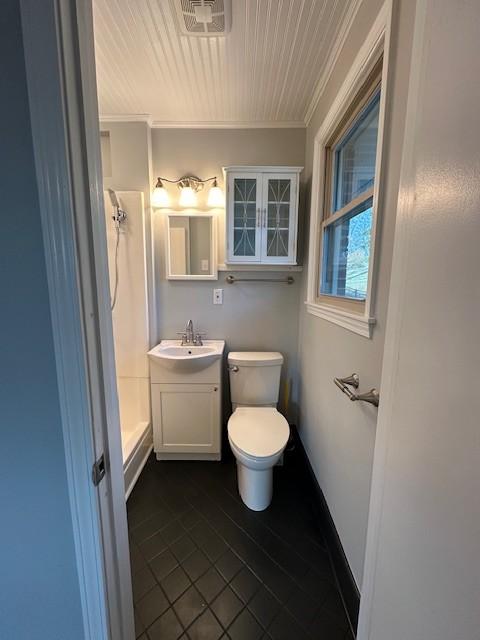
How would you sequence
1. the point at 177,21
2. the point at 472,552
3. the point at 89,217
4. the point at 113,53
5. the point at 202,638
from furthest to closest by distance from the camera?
the point at 113,53
the point at 177,21
the point at 202,638
the point at 89,217
the point at 472,552

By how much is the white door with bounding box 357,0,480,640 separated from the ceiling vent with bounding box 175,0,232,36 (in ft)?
3.18

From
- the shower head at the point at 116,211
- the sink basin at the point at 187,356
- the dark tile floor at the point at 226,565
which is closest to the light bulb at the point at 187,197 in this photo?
the shower head at the point at 116,211

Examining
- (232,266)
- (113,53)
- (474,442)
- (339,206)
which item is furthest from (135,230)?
(474,442)

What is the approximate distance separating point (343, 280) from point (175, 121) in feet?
5.64

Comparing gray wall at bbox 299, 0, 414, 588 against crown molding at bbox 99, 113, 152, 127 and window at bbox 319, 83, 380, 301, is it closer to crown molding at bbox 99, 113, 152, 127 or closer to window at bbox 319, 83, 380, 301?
window at bbox 319, 83, 380, 301

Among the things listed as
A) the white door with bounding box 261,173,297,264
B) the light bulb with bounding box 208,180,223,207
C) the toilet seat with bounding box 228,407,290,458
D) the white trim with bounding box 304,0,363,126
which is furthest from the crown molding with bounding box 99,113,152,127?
the toilet seat with bounding box 228,407,290,458

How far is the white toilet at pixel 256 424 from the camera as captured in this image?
58.0 inches

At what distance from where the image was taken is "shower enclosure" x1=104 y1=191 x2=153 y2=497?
1963mm

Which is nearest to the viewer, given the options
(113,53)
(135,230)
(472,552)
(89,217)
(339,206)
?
(472,552)

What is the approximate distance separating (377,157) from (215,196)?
4.41ft

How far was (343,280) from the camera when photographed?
1431mm

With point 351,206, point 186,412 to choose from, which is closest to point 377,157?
point 351,206

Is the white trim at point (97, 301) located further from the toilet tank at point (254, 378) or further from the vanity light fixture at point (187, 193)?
the vanity light fixture at point (187, 193)

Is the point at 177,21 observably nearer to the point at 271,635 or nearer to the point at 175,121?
the point at 175,121
